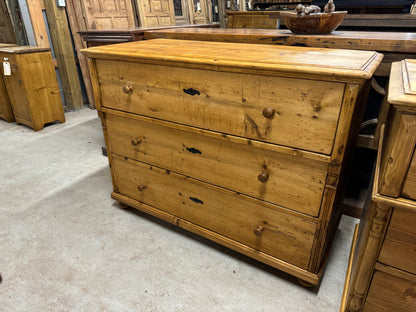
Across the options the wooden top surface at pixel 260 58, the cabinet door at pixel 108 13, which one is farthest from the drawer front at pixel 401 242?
the cabinet door at pixel 108 13

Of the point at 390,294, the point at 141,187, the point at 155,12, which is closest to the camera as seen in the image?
the point at 390,294

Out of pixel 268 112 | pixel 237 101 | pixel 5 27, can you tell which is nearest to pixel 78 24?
pixel 5 27

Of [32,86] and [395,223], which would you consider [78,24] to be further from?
[395,223]

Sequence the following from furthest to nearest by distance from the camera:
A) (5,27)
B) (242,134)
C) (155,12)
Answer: (155,12)
(5,27)
(242,134)

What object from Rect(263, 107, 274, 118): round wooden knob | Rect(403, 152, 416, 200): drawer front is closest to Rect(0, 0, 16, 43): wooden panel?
Rect(263, 107, 274, 118): round wooden knob

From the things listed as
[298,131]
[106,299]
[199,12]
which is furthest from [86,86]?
[298,131]

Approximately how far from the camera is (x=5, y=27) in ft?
11.9

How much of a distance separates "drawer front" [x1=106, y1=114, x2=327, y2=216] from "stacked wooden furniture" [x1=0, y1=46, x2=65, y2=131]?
1.94 meters

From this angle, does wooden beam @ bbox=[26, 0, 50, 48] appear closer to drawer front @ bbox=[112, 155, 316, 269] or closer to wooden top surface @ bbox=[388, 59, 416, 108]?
drawer front @ bbox=[112, 155, 316, 269]

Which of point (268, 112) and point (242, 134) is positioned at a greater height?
point (268, 112)

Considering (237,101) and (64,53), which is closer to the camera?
(237,101)

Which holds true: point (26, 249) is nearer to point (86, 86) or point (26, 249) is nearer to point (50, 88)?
point (50, 88)

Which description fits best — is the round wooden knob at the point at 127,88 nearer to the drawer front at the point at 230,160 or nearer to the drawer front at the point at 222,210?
the drawer front at the point at 230,160

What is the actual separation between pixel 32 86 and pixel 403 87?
3.36 metres
